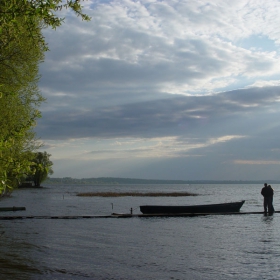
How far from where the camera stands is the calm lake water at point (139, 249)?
52.9ft

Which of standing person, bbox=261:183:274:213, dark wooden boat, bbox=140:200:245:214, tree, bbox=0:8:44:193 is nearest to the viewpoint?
tree, bbox=0:8:44:193

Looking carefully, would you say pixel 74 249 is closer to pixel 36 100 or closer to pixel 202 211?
pixel 36 100

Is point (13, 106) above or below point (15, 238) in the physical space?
above

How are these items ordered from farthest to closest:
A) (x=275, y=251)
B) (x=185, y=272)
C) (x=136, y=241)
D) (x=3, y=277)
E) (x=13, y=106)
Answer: (x=136, y=241) → (x=275, y=251) → (x=13, y=106) → (x=185, y=272) → (x=3, y=277)

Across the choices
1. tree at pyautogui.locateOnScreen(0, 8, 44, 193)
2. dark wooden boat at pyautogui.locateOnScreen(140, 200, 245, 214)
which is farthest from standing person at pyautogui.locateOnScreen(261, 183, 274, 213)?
tree at pyautogui.locateOnScreen(0, 8, 44, 193)

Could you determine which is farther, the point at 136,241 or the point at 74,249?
the point at 136,241

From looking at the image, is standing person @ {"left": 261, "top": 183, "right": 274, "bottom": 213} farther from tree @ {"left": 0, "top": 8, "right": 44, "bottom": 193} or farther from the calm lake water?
tree @ {"left": 0, "top": 8, "right": 44, "bottom": 193}

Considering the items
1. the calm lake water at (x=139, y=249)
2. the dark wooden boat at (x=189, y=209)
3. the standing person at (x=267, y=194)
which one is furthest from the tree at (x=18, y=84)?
the standing person at (x=267, y=194)

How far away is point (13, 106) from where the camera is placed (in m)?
17.5

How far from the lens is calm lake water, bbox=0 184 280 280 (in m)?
16.1

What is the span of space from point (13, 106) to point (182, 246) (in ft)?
43.1

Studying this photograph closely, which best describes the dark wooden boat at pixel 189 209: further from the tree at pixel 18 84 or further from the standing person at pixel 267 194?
the tree at pixel 18 84

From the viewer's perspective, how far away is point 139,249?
71.4ft

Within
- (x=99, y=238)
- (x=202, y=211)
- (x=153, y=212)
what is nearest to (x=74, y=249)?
(x=99, y=238)
